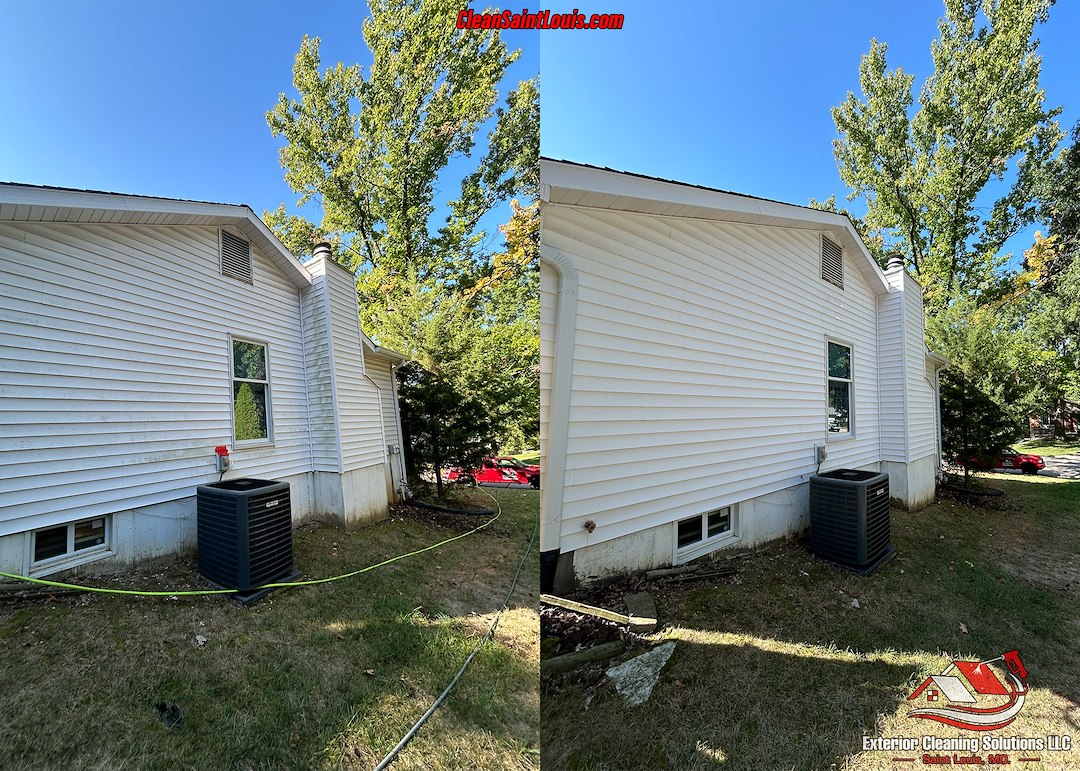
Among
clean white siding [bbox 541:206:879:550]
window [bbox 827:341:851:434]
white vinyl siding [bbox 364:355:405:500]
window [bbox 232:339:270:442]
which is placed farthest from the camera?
white vinyl siding [bbox 364:355:405:500]

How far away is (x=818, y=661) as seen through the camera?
2797mm

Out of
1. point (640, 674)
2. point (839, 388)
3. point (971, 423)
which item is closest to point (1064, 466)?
point (971, 423)

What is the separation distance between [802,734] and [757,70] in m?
5.03

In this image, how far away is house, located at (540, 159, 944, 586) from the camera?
2963mm

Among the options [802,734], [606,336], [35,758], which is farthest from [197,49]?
[802,734]

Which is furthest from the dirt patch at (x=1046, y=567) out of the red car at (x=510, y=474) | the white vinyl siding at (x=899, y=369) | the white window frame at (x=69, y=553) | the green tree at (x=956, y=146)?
the green tree at (x=956, y=146)

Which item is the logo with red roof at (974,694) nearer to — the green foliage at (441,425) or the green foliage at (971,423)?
the green foliage at (441,425)

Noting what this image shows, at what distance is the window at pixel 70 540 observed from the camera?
146 inches

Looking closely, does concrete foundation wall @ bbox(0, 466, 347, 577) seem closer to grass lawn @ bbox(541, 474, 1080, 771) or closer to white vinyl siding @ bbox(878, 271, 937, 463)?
grass lawn @ bbox(541, 474, 1080, 771)

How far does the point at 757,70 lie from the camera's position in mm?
4090

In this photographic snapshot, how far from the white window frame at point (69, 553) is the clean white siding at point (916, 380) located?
979 centimetres

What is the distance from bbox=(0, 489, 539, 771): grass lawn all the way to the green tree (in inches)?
674

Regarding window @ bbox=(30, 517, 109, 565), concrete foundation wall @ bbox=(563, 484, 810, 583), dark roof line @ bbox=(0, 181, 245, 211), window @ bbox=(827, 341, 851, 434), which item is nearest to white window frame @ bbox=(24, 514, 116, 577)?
window @ bbox=(30, 517, 109, 565)

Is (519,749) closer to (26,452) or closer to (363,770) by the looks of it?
(363,770)
